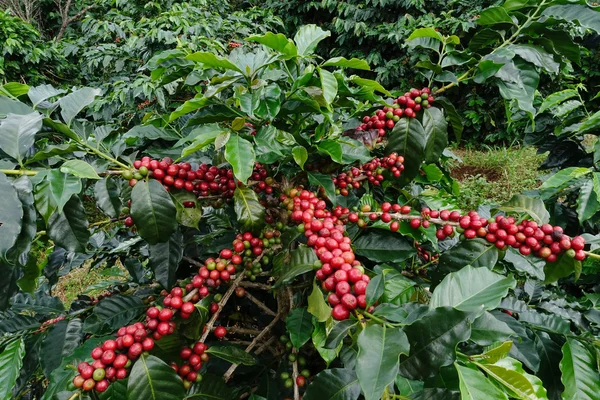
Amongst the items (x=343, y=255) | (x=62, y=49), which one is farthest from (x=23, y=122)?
(x=62, y=49)

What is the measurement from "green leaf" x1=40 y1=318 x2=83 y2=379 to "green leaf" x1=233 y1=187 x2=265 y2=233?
0.53 m

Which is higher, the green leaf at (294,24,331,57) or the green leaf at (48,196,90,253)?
the green leaf at (294,24,331,57)

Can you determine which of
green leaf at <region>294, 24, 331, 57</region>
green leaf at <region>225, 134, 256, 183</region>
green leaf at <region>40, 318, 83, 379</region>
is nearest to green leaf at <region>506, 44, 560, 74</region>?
green leaf at <region>294, 24, 331, 57</region>

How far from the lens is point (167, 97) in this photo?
3850 mm

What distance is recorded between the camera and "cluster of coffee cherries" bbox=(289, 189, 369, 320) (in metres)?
0.55

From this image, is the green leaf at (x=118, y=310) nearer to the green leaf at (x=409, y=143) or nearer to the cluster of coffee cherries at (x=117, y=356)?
the cluster of coffee cherries at (x=117, y=356)

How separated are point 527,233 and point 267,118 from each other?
53 cm

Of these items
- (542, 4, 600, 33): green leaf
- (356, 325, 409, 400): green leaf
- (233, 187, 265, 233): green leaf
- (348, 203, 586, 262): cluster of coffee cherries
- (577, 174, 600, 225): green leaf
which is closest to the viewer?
(356, 325, 409, 400): green leaf

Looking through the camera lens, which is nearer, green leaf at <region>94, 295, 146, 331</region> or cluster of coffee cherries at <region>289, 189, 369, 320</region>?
cluster of coffee cherries at <region>289, 189, 369, 320</region>

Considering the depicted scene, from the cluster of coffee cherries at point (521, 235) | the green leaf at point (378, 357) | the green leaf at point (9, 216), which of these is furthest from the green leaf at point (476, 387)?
the green leaf at point (9, 216)

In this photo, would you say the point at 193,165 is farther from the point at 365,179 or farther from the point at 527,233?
the point at 527,233

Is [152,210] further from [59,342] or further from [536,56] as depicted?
[536,56]

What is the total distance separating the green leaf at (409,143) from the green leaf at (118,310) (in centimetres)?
74

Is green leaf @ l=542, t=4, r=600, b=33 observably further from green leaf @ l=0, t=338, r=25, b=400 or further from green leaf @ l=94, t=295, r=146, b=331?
green leaf @ l=0, t=338, r=25, b=400
